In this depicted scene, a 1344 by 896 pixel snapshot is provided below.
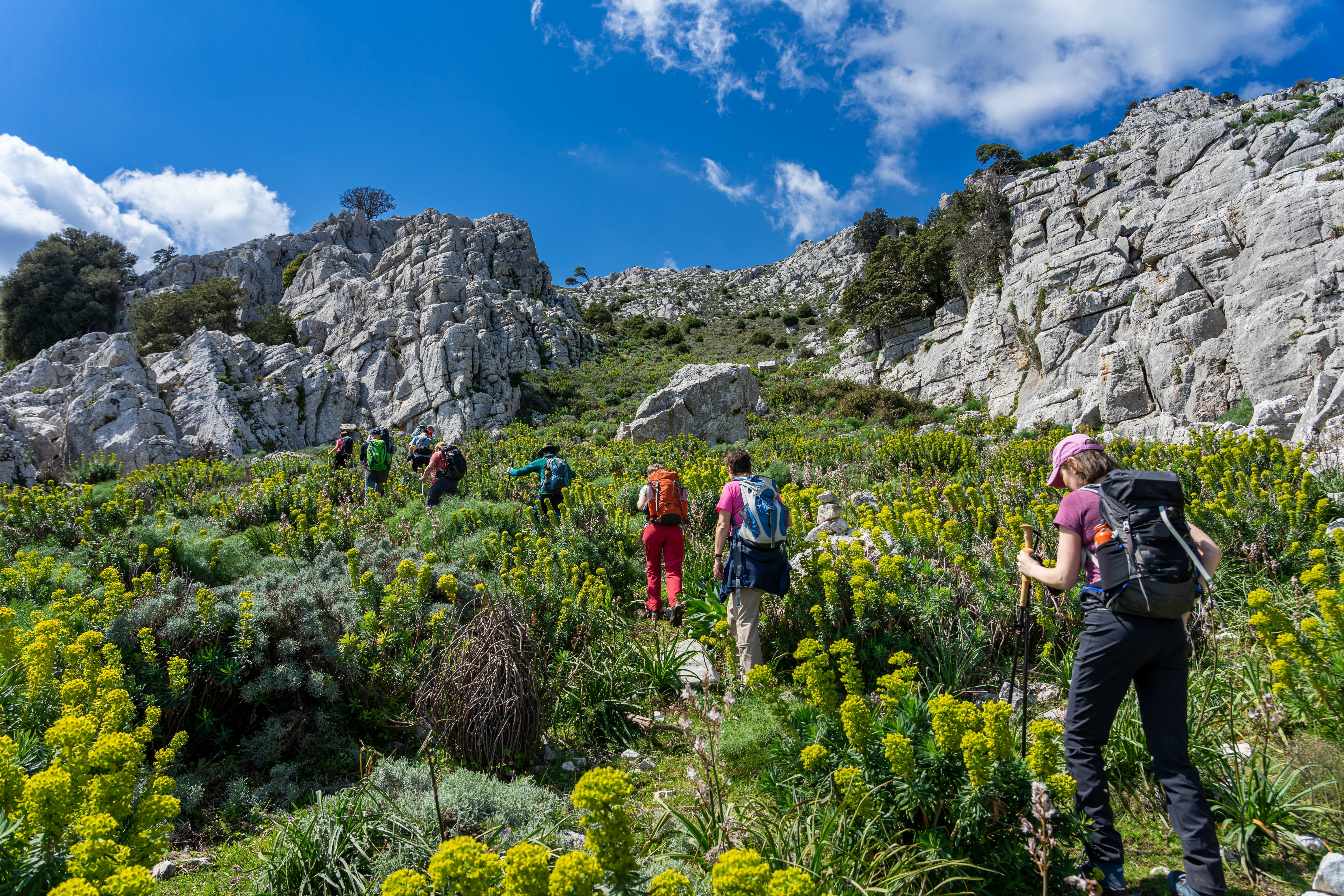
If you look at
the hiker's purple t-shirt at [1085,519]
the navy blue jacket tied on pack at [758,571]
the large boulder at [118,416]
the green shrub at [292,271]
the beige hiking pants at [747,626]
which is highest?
the green shrub at [292,271]

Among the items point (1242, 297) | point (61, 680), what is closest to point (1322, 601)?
point (61, 680)

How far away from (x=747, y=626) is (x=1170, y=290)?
64.4 feet

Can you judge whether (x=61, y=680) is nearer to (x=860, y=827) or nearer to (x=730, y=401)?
(x=860, y=827)

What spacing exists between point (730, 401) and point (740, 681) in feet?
47.2

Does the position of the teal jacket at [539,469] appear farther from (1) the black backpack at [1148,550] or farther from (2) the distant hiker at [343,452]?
(1) the black backpack at [1148,550]

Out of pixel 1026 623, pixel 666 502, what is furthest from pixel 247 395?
pixel 1026 623

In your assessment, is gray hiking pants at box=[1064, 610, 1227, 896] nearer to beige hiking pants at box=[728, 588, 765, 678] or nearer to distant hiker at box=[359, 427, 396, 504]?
beige hiking pants at box=[728, 588, 765, 678]

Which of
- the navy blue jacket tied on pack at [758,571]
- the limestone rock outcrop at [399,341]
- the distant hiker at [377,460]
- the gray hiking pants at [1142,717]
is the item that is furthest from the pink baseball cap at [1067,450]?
the limestone rock outcrop at [399,341]

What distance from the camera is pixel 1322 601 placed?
3.03m

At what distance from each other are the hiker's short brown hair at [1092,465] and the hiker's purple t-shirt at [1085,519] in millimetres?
180

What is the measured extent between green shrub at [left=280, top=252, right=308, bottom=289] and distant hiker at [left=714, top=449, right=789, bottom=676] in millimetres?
48308

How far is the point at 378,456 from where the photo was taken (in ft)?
35.5

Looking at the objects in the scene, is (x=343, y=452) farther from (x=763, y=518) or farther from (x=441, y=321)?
(x=441, y=321)

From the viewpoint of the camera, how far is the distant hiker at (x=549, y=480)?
8695mm
